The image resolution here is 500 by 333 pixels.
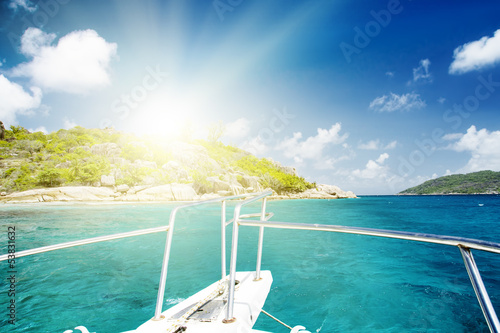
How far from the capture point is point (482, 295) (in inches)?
45.1

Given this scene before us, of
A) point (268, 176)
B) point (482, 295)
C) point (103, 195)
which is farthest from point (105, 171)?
point (482, 295)

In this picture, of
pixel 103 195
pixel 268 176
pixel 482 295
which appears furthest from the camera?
pixel 268 176

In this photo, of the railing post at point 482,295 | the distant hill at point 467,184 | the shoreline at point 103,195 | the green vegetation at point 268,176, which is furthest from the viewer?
the distant hill at point 467,184

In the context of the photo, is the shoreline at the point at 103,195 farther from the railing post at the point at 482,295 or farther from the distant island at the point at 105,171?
the railing post at the point at 482,295

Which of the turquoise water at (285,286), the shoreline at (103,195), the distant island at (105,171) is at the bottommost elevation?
the turquoise water at (285,286)

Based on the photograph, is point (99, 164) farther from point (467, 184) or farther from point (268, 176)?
point (467, 184)

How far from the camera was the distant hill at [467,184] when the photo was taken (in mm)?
114562

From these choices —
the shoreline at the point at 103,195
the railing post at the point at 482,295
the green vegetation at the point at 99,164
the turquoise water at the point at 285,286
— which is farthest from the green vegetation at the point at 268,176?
the railing post at the point at 482,295

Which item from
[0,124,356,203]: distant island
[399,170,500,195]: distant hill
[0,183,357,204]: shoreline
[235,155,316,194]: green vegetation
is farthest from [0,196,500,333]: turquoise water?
[399,170,500,195]: distant hill

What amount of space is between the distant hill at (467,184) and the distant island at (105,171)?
113 metres

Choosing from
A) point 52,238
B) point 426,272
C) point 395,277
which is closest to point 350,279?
point 395,277

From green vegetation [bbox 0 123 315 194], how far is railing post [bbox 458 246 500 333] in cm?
4361

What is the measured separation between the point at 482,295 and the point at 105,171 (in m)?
49.3

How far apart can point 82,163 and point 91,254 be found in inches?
1669
